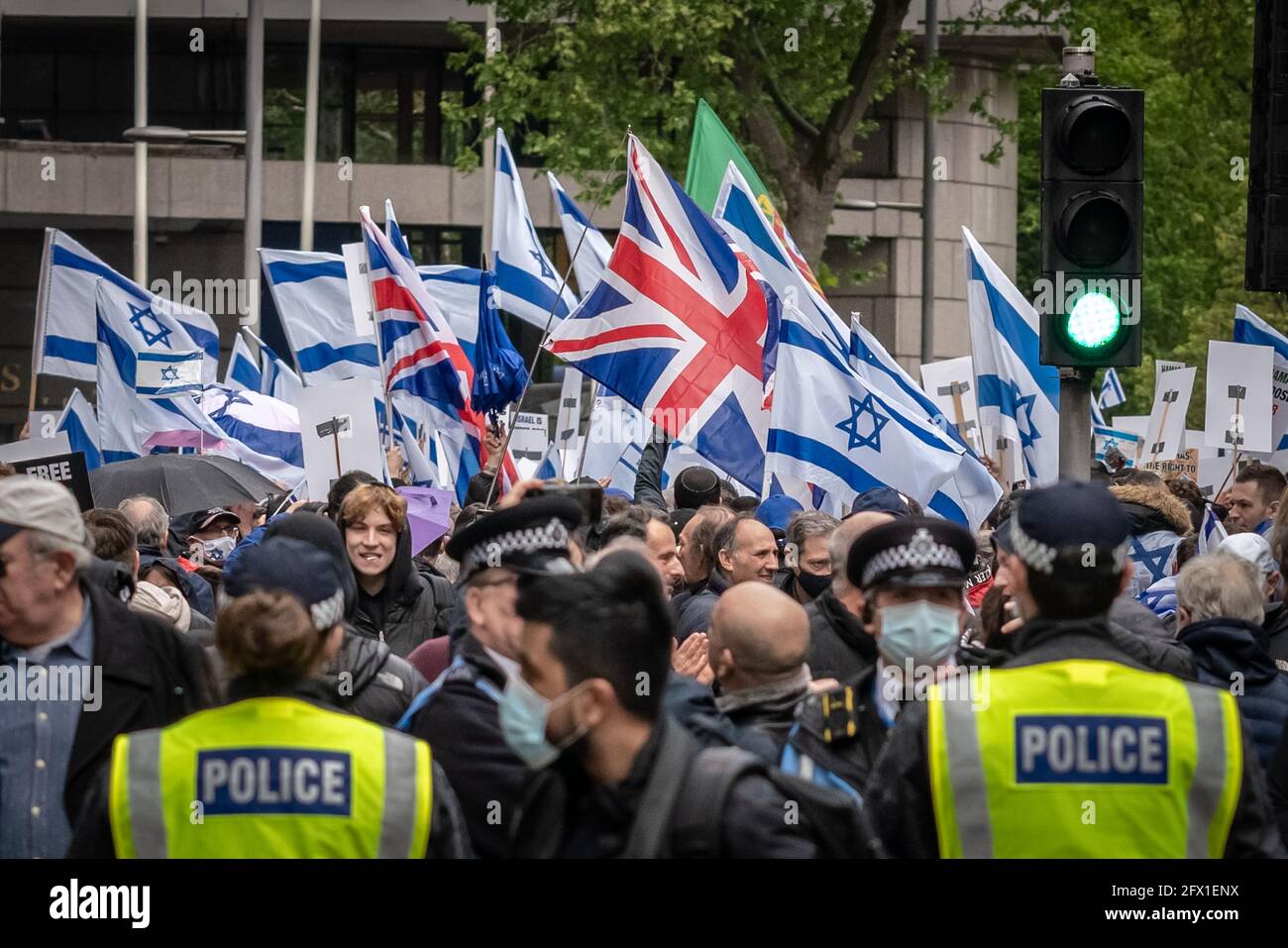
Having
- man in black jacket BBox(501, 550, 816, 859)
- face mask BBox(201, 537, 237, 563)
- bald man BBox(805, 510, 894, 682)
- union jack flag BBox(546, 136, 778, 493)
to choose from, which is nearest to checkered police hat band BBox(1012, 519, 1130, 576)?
man in black jacket BBox(501, 550, 816, 859)

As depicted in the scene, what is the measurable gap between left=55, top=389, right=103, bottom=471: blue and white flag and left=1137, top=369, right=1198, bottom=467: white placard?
8.06m

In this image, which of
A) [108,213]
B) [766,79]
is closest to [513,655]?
[766,79]

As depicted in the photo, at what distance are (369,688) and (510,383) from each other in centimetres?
815

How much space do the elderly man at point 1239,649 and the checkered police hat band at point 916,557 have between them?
1.05 metres

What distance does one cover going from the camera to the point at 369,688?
5418 millimetres

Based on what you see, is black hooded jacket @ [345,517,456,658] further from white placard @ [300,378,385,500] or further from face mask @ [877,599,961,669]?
white placard @ [300,378,385,500]

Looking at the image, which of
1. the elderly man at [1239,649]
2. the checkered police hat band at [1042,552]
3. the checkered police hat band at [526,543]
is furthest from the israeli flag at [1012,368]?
the checkered police hat band at [1042,552]

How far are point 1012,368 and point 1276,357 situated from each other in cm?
180

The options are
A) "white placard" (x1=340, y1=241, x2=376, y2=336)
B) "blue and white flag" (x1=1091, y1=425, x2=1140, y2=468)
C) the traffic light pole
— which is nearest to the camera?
the traffic light pole

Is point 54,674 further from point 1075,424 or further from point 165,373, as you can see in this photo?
point 165,373

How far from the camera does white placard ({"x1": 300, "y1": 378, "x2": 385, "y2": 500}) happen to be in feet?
38.8

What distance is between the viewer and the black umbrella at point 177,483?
1160 cm

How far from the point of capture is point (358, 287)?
16531mm
